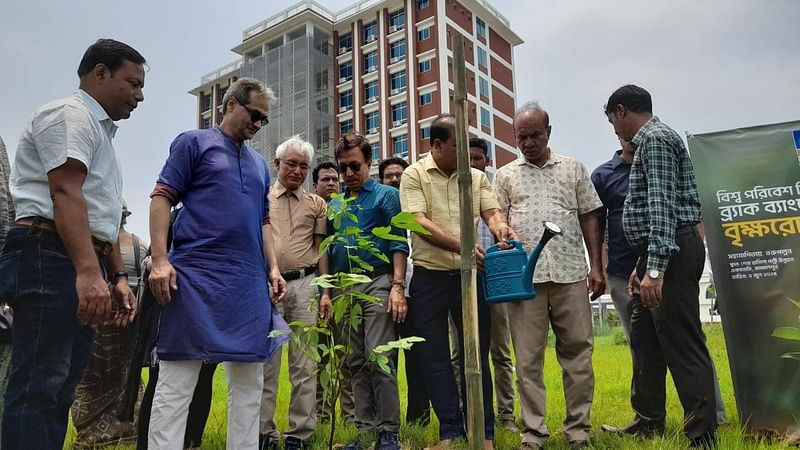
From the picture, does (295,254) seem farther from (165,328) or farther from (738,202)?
(738,202)

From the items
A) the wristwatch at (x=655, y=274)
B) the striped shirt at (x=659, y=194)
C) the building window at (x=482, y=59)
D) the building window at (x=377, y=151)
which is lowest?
the wristwatch at (x=655, y=274)

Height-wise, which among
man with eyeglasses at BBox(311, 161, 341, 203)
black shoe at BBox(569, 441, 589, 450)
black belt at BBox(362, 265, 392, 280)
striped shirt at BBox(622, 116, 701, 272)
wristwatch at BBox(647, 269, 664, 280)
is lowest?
black shoe at BBox(569, 441, 589, 450)

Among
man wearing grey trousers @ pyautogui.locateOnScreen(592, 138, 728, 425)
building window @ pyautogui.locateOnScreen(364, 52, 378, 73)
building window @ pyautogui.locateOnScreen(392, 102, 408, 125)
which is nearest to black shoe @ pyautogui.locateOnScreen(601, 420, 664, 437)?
man wearing grey trousers @ pyautogui.locateOnScreen(592, 138, 728, 425)

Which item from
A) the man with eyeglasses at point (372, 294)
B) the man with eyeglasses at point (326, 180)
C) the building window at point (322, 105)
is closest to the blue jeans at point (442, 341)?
→ the man with eyeglasses at point (372, 294)

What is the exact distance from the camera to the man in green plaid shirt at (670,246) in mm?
3139

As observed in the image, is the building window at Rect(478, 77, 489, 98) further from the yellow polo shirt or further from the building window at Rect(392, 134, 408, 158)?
the yellow polo shirt

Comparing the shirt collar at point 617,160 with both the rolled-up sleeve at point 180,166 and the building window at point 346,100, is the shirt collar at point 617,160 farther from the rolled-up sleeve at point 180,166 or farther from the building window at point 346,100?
the building window at point 346,100

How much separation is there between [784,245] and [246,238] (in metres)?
3.07

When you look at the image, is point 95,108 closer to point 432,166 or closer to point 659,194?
point 432,166

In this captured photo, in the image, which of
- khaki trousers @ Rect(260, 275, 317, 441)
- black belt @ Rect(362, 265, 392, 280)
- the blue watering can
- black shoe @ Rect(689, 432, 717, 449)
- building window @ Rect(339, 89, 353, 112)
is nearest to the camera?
the blue watering can

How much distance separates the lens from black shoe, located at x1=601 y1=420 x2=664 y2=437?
12.2 ft

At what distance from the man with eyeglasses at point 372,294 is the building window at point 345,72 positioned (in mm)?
31673

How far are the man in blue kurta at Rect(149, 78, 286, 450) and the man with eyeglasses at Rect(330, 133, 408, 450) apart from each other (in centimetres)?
72

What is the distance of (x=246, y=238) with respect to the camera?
285cm
